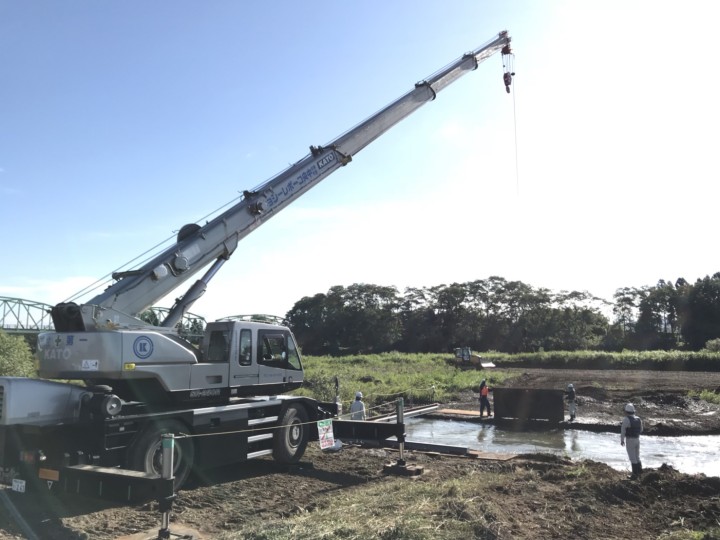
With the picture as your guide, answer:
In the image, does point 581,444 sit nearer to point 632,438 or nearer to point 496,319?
point 632,438

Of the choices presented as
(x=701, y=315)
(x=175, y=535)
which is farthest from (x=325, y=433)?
(x=701, y=315)

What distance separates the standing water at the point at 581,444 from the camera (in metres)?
14.0

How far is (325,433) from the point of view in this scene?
36.1ft

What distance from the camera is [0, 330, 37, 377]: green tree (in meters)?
20.4

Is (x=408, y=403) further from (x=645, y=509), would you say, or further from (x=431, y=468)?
(x=645, y=509)

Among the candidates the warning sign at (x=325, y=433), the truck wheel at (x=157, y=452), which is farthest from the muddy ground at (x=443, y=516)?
the warning sign at (x=325, y=433)

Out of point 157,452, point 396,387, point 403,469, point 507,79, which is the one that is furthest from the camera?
point 396,387

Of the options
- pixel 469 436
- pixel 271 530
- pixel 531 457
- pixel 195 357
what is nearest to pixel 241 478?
pixel 195 357

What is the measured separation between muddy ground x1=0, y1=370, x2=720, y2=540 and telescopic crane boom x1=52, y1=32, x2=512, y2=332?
289 cm

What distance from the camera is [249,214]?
12242mm

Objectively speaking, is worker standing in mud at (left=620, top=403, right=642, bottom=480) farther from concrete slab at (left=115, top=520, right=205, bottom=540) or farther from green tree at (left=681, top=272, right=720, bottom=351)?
green tree at (left=681, top=272, right=720, bottom=351)

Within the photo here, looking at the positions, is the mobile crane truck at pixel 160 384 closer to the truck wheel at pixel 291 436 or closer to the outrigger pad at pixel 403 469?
the truck wheel at pixel 291 436

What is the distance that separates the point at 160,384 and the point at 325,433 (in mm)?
3333

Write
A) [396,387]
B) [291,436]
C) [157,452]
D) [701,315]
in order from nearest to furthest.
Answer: [157,452], [291,436], [396,387], [701,315]
